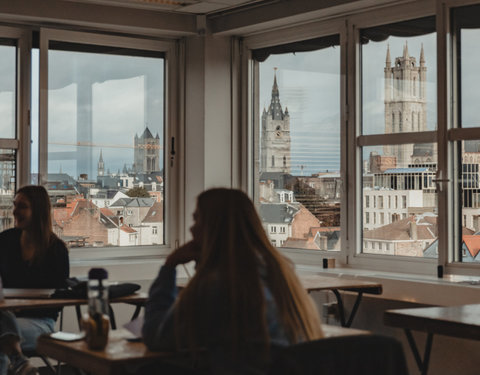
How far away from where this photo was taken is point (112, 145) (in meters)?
6.19

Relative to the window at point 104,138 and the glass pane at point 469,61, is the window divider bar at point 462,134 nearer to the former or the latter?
the glass pane at point 469,61

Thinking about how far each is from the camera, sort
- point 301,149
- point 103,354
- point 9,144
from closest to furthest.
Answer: point 103,354 < point 9,144 < point 301,149

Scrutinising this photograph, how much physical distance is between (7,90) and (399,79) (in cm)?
296

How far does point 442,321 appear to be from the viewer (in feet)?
10.5

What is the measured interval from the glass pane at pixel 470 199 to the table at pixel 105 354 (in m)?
2.75

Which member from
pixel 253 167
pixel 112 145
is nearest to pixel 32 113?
pixel 112 145

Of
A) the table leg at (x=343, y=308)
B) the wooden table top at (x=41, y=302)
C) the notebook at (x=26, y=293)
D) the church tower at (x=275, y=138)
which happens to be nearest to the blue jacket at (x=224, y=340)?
the wooden table top at (x=41, y=302)

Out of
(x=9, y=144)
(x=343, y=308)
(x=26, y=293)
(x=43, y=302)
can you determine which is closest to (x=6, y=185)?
(x=9, y=144)

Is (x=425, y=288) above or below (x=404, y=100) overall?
below

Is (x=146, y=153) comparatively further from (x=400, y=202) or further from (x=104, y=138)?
(x=400, y=202)

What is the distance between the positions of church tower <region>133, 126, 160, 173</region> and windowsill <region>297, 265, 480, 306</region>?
192 centimetres

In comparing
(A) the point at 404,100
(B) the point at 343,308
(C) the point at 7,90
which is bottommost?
(B) the point at 343,308

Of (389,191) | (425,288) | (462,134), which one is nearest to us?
(425,288)

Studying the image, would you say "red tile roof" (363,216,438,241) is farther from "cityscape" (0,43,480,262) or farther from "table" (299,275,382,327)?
"table" (299,275,382,327)
